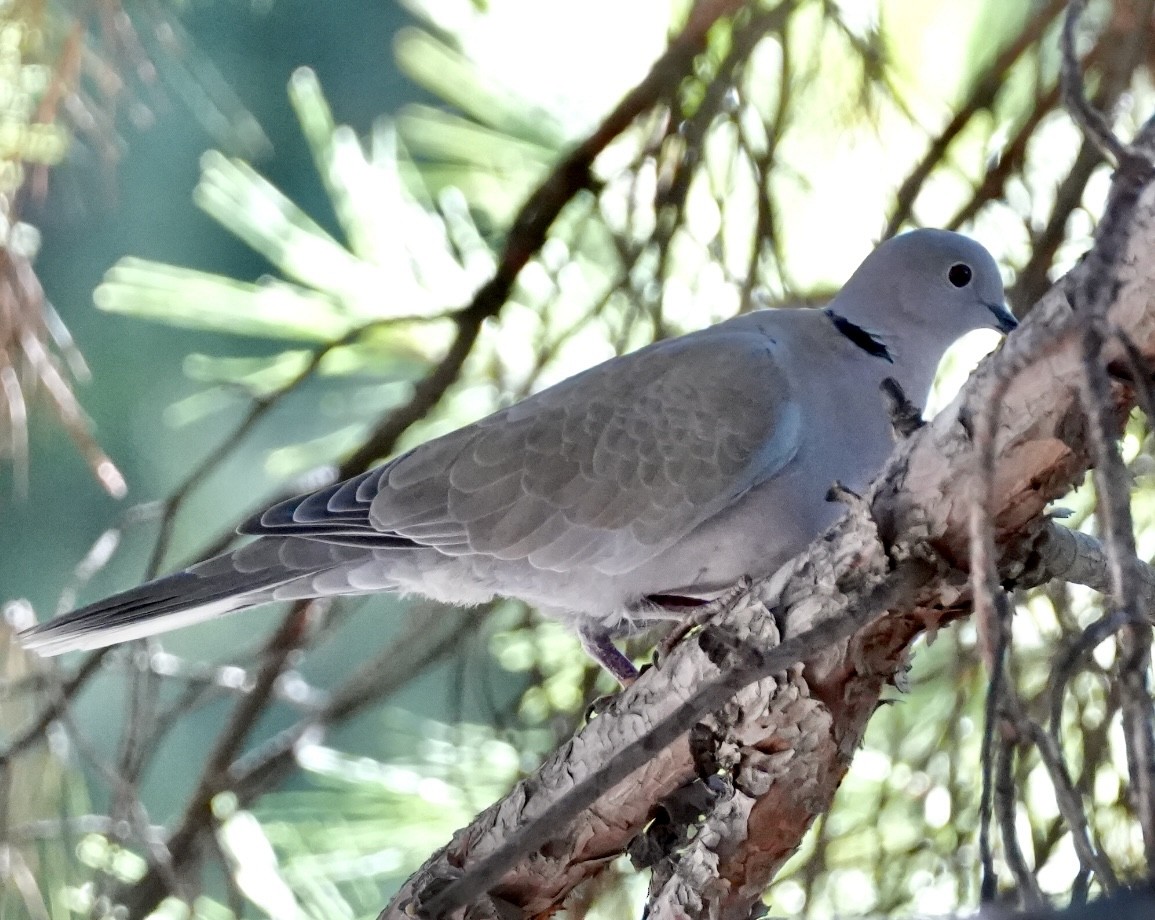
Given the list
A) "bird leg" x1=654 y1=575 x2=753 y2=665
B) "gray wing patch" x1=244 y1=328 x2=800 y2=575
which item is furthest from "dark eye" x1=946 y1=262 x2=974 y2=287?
"bird leg" x1=654 y1=575 x2=753 y2=665

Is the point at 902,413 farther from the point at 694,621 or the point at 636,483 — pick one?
the point at 636,483

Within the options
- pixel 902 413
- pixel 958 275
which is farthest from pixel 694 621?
pixel 958 275

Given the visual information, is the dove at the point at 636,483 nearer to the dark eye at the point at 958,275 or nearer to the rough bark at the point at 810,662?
the dark eye at the point at 958,275

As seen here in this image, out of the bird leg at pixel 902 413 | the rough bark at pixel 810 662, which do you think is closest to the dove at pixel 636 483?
the rough bark at pixel 810 662

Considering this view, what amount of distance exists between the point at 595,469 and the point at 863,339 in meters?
0.34

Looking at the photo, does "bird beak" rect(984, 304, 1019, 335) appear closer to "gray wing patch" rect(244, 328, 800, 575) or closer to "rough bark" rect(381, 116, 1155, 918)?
"gray wing patch" rect(244, 328, 800, 575)

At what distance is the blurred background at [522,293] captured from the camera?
1.55m

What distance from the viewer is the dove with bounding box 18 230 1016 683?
1.28m

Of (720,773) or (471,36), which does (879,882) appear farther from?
(471,36)

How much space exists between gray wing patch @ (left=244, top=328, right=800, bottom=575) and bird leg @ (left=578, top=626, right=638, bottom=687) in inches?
4.8

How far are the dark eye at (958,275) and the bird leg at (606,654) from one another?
1.85 feet

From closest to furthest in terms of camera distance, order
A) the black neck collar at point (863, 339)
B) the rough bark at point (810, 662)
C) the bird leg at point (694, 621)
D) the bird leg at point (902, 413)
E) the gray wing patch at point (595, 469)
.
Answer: the rough bark at point (810, 662), the bird leg at point (902, 413), the bird leg at point (694, 621), the gray wing patch at point (595, 469), the black neck collar at point (863, 339)

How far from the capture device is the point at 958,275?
141cm

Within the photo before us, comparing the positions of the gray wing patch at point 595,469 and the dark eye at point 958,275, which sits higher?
the dark eye at point 958,275
